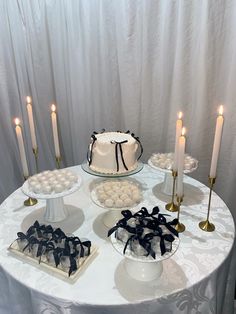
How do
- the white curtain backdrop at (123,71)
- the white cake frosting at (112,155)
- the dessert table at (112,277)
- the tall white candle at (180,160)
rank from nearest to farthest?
the dessert table at (112,277)
the tall white candle at (180,160)
the white cake frosting at (112,155)
the white curtain backdrop at (123,71)

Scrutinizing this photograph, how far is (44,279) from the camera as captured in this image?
0.95 metres

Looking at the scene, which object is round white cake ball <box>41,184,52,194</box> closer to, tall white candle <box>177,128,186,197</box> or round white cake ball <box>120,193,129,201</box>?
round white cake ball <box>120,193,129,201</box>

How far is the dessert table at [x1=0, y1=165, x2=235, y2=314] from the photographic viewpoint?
89cm

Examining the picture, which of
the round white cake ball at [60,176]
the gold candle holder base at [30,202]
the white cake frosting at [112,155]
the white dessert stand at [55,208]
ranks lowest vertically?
Answer: the gold candle holder base at [30,202]

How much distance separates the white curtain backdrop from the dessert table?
1.88 ft

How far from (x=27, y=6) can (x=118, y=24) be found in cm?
57

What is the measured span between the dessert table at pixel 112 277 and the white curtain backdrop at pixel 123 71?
22.5 inches

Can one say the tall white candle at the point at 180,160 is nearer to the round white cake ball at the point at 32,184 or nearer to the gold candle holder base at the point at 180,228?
the gold candle holder base at the point at 180,228

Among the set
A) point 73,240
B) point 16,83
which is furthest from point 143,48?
point 73,240

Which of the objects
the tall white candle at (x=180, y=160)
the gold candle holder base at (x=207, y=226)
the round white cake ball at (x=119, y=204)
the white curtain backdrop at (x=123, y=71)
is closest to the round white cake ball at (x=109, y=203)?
the round white cake ball at (x=119, y=204)

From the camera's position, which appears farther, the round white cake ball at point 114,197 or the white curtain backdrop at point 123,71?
the white curtain backdrop at point 123,71

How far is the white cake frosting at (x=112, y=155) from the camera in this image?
1.26 meters

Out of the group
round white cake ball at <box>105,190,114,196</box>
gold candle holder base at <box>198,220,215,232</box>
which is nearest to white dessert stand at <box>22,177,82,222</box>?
round white cake ball at <box>105,190,114,196</box>

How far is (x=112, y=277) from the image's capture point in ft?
3.12
